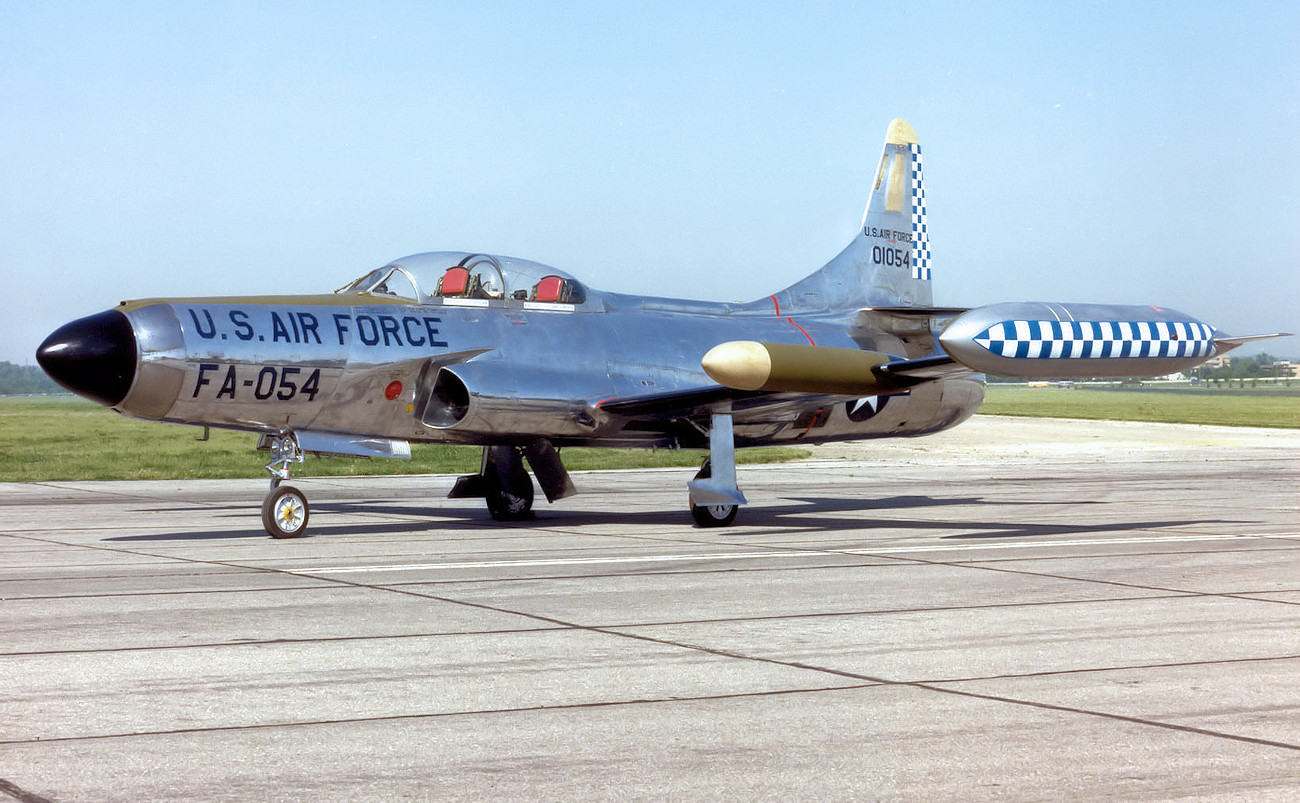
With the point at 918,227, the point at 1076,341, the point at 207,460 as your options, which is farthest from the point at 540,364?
the point at 207,460

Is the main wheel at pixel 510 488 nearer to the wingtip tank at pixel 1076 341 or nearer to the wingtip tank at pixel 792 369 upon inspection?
the wingtip tank at pixel 792 369

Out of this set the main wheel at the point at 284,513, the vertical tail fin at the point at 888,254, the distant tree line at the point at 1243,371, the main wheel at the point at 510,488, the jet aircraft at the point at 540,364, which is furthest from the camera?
the distant tree line at the point at 1243,371

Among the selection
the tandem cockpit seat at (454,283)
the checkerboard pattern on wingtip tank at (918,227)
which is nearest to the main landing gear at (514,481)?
the tandem cockpit seat at (454,283)

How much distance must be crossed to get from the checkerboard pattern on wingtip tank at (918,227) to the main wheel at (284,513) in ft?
35.8

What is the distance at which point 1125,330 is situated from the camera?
13.2m

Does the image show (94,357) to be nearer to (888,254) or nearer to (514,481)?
(514,481)

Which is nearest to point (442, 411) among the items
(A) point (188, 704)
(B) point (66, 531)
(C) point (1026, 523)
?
(B) point (66, 531)

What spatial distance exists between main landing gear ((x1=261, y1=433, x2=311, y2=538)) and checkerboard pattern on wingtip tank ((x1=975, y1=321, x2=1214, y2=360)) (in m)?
7.44

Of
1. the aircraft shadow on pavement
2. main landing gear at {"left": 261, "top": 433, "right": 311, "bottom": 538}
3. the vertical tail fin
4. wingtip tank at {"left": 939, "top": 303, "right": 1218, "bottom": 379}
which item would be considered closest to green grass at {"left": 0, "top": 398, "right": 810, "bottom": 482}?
the aircraft shadow on pavement

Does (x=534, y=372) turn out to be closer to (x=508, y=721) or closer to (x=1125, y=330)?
(x=1125, y=330)

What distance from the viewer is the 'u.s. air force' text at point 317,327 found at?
13.4 m

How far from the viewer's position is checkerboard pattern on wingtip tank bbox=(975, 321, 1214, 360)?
12.5m

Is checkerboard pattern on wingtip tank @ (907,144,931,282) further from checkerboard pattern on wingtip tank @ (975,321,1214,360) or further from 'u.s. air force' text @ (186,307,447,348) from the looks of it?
'u.s. air force' text @ (186,307,447,348)

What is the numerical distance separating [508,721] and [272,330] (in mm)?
8935
